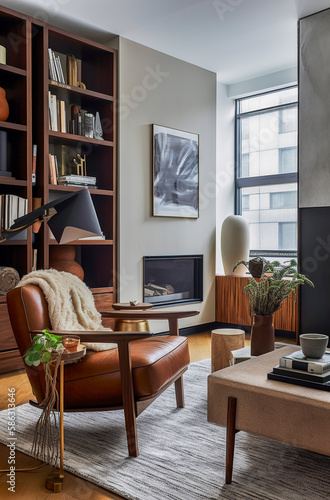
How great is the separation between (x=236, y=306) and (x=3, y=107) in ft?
9.85

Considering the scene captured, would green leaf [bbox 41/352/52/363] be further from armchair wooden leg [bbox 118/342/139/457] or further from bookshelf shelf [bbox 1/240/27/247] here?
bookshelf shelf [bbox 1/240/27/247]

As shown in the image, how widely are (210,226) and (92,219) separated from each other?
3.57 metres

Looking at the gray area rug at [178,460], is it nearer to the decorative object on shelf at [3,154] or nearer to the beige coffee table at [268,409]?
the beige coffee table at [268,409]

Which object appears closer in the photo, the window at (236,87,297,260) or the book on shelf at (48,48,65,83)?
the book on shelf at (48,48,65,83)

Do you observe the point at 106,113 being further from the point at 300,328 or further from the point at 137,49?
the point at 300,328

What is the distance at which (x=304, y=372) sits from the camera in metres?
1.87

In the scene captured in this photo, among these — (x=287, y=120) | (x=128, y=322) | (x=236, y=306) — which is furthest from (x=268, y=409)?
(x=287, y=120)

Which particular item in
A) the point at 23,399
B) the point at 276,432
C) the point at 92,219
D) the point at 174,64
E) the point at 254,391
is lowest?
the point at 23,399

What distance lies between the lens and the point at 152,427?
2502mm

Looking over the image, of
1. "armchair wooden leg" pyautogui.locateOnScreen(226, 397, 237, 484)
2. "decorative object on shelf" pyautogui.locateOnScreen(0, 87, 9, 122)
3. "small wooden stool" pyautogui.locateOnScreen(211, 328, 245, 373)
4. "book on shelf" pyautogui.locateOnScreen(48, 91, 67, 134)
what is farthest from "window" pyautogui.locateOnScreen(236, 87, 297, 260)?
"armchair wooden leg" pyautogui.locateOnScreen(226, 397, 237, 484)

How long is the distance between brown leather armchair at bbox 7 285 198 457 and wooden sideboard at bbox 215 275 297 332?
2.68m

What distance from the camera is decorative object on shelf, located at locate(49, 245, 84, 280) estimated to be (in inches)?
156

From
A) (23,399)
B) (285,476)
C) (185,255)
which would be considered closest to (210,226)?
(185,255)

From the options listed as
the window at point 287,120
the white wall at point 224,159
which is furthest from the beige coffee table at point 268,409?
the window at point 287,120
